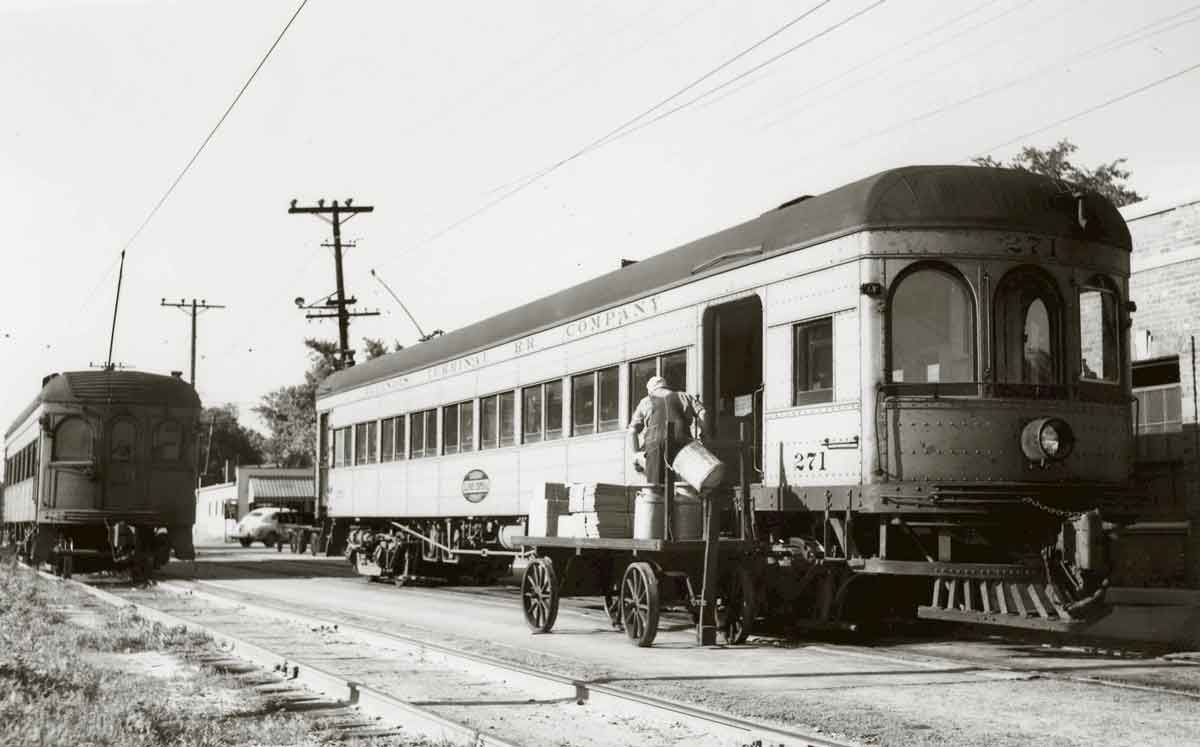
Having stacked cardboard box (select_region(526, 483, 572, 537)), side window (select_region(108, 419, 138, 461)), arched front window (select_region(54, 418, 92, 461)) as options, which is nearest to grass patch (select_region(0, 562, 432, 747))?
stacked cardboard box (select_region(526, 483, 572, 537))

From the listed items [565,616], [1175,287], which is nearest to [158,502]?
[565,616]

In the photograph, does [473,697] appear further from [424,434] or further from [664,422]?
[424,434]

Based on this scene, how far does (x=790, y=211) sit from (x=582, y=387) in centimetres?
422

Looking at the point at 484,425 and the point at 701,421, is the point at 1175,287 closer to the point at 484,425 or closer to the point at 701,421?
the point at 701,421

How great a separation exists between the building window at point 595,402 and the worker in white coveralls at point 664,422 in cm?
247

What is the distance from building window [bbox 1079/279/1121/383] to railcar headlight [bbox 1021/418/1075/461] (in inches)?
28.1

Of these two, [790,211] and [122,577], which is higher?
[790,211]

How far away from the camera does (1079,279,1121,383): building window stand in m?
11.5

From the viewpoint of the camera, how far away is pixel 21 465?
2786 centimetres

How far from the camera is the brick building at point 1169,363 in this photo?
16562 millimetres

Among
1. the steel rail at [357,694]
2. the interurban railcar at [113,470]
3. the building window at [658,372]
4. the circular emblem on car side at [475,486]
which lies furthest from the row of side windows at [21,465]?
the building window at [658,372]

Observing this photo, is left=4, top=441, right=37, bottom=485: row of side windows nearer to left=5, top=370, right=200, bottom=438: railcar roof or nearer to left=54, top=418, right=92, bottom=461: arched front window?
left=5, top=370, right=200, bottom=438: railcar roof

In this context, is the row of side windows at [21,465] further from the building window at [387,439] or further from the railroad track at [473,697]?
the railroad track at [473,697]

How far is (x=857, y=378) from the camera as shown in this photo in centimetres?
1130
